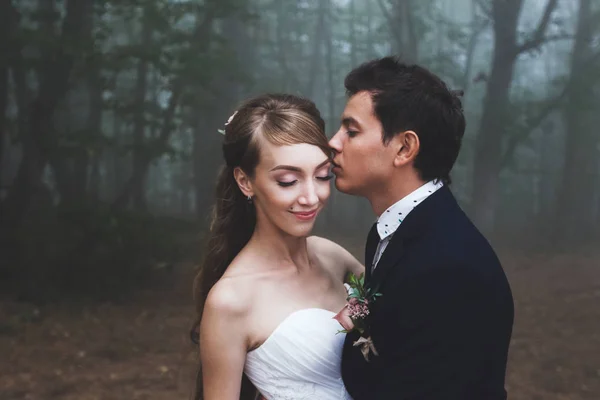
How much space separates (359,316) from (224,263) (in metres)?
0.61

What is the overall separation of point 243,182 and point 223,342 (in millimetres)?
502

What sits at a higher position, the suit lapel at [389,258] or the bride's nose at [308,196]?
the bride's nose at [308,196]

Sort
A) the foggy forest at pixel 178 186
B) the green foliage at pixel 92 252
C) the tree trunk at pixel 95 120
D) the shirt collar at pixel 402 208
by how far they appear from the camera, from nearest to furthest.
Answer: the shirt collar at pixel 402 208 → the foggy forest at pixel 178 186 → the green foliage at pixel 92 252 → the tree trunk at pixel 95 120

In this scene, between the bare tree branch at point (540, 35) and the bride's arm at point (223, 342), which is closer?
the bride's arm at point (223, 342)

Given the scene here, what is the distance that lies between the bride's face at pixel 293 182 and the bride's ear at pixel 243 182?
0.19 feet

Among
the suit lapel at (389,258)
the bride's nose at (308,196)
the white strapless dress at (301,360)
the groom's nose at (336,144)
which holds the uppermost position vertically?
the groom's nose at (336,144)

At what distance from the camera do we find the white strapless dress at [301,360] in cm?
197

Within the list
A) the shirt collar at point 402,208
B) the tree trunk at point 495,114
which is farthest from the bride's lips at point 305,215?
the tree trunk at point 495,114

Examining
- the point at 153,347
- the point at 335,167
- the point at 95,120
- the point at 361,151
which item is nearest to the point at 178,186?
the point at 95,120

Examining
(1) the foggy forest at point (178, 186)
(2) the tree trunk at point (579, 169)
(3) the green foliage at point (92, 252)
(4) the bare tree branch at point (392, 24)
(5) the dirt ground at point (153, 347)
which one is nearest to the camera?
(5) the dirt ground at point (153, 347)

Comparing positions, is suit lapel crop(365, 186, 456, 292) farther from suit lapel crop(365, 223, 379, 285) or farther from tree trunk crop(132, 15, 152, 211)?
tree trunk crop(132, 15, 152, 211)

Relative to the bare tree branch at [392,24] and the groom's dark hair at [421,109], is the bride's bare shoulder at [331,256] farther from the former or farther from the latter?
the bare tree branch at [392,24]

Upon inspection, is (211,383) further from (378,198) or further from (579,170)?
(579,170)

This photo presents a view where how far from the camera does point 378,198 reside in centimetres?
195
